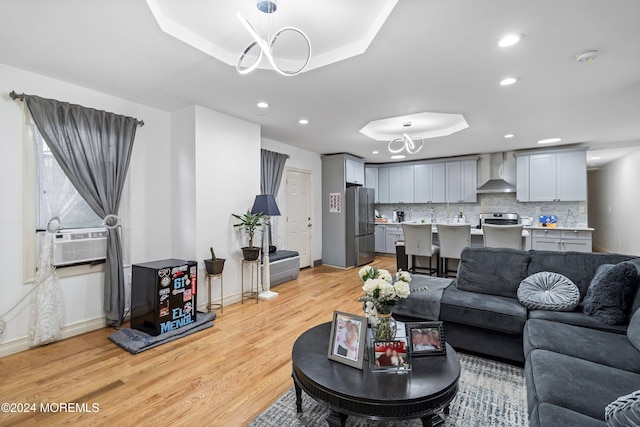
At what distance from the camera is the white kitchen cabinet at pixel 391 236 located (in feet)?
24.6

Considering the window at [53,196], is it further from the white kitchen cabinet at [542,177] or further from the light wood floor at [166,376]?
the white kitchen cabinet at [542,177]

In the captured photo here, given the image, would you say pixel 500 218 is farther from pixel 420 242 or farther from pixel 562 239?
pixel 420 242

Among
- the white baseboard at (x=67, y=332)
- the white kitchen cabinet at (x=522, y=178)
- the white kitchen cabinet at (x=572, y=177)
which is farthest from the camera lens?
the white kitchen cabinet at (x=522, y=178)

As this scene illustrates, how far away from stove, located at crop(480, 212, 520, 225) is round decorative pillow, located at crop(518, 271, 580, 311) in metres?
4.24

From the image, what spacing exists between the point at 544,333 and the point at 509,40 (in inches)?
82.6

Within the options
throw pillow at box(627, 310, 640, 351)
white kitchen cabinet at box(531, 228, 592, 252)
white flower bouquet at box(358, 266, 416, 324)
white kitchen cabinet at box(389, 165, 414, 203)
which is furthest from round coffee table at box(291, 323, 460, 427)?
white kitchen cabinet at box(389, 165, 414, 203)

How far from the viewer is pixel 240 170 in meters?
4.10

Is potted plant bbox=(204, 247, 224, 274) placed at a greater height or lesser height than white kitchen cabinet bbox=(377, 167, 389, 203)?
lesser

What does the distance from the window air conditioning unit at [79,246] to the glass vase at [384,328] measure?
10.1 feet

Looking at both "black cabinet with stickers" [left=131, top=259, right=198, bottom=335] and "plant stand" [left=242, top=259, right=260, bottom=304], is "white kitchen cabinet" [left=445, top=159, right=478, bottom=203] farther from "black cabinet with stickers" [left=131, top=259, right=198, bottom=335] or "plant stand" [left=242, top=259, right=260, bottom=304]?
"black cabinet with stickers" [left=131, top=259, right=198, bottom=335]

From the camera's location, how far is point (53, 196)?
2900 mm

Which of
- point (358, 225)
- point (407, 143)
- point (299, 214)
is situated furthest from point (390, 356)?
point (358, 225)

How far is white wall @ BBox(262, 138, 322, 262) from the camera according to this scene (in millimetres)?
5387

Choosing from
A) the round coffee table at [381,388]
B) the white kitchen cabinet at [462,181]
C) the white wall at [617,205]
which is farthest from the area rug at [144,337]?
the white wall at [617,205]
